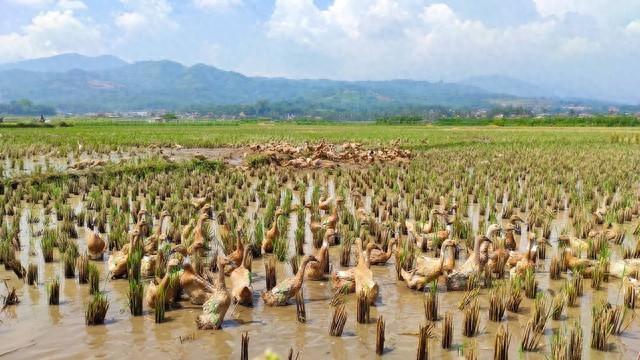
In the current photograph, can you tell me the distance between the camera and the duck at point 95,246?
8.28 meters

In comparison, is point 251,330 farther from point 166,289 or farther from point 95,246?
point 95,246

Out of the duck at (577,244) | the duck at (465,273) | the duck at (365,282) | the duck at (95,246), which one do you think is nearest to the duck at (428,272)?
the duck at (465,273)

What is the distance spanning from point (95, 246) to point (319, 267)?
342 centimetres

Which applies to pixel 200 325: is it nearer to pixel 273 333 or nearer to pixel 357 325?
pixel 273 333

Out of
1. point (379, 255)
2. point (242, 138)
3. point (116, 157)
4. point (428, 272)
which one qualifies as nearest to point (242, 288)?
point (428, 272)

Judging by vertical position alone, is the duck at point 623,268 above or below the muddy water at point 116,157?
below

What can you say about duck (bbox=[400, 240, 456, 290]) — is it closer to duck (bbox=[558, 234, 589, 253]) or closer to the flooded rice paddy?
the flooded rice paddy

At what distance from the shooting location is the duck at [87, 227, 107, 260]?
27.2 ft

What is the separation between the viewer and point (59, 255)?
27.6 feet

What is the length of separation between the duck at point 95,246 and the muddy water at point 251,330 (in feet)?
3.74

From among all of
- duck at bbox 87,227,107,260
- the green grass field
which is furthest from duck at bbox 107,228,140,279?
the green grass field

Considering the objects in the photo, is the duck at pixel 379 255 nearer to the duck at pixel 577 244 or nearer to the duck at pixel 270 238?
the duck at pixel 270 238

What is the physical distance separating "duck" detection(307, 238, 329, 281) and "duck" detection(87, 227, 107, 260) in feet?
10.6

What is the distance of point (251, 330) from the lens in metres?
5.88
